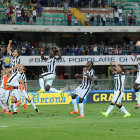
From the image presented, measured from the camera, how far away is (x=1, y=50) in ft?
135

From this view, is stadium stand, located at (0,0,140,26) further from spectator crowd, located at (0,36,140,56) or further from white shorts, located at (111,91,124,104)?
white shorts, located at (111,91,124,104)

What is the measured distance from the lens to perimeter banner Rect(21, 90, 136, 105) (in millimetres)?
32281

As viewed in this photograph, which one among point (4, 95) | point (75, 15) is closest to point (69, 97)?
point (4, 95)

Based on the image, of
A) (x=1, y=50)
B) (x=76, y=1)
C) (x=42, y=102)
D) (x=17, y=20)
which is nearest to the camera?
(x=42, y=102)

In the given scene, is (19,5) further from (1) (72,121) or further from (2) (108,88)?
(1) (72,121)

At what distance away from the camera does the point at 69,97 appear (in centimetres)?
3281

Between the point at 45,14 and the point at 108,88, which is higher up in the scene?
the point at 45,14

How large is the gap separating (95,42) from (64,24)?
5.29 m

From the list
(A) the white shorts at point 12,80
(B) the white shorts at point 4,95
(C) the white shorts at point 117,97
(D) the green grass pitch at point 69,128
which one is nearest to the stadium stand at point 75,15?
(B) the white shorts at point 4,95

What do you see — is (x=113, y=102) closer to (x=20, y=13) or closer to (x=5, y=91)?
(x=5, y=91)

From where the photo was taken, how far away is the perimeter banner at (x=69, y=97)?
32.3 meters

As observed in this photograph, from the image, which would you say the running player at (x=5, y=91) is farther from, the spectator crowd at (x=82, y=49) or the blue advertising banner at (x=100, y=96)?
the spectator crowd at (x=82, y=49)

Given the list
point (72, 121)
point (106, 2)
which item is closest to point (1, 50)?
point (106, 2)

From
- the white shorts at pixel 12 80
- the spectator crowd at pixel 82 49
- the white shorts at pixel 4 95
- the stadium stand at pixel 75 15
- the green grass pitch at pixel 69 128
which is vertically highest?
the stadium stand at pixel 75 15
